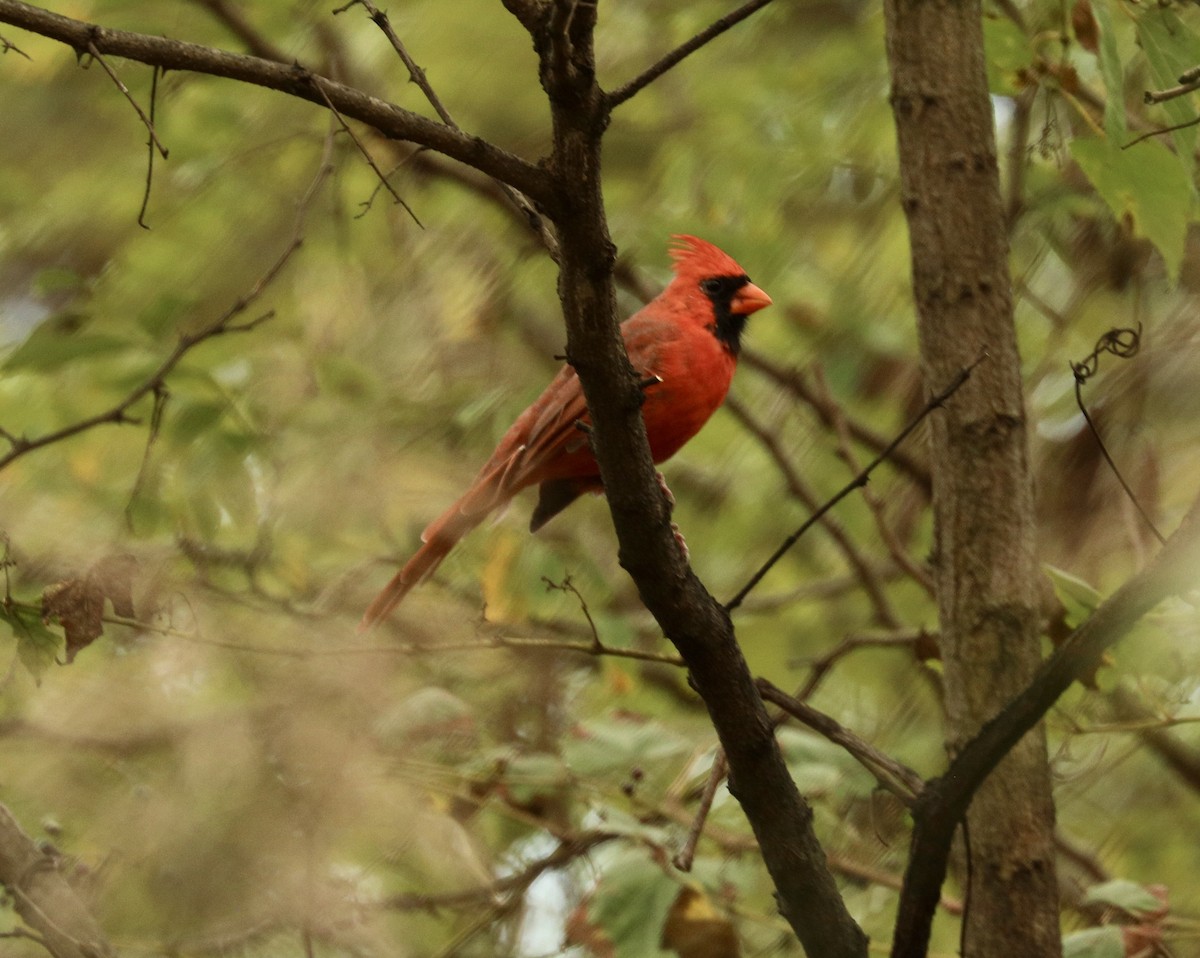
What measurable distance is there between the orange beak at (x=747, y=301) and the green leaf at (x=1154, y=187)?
4.23 feet

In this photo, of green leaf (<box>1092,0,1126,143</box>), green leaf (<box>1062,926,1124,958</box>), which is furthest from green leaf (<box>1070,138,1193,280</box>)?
green leaf (<box>1062,926,1124,958</box>)

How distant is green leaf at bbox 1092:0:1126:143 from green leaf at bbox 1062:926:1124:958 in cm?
111

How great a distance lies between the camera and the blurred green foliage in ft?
8.77

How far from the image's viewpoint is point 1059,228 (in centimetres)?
379

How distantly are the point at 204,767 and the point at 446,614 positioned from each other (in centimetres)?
84

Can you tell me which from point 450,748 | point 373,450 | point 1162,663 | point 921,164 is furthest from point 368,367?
point 1162,663

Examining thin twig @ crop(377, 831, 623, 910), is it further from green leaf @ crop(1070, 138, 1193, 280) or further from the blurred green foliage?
green leaf @ crop(1070, 138, 1193, 280)

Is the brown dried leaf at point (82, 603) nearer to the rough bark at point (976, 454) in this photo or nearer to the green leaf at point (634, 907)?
the green leaf at point (634, 907)

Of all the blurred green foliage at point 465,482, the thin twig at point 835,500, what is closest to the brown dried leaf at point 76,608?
the blurred green foliage at point 465,482

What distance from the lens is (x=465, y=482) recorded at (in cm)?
356

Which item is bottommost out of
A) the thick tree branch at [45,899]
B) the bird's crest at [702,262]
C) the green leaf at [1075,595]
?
the thick tree branch at [45,899]

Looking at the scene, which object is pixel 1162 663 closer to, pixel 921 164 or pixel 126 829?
pixel 921 164

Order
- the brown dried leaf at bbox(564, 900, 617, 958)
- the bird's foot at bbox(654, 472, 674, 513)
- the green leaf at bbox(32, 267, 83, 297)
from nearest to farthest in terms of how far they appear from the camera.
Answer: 1. the bird's foot at bbox(654, 472, 674, 513)
2. the brown dried leaf at bbox(564, 900, 617, 958)
3. the green leaf at bbox(32, 267, 83, 297)

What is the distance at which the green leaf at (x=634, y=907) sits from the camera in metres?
2.31
